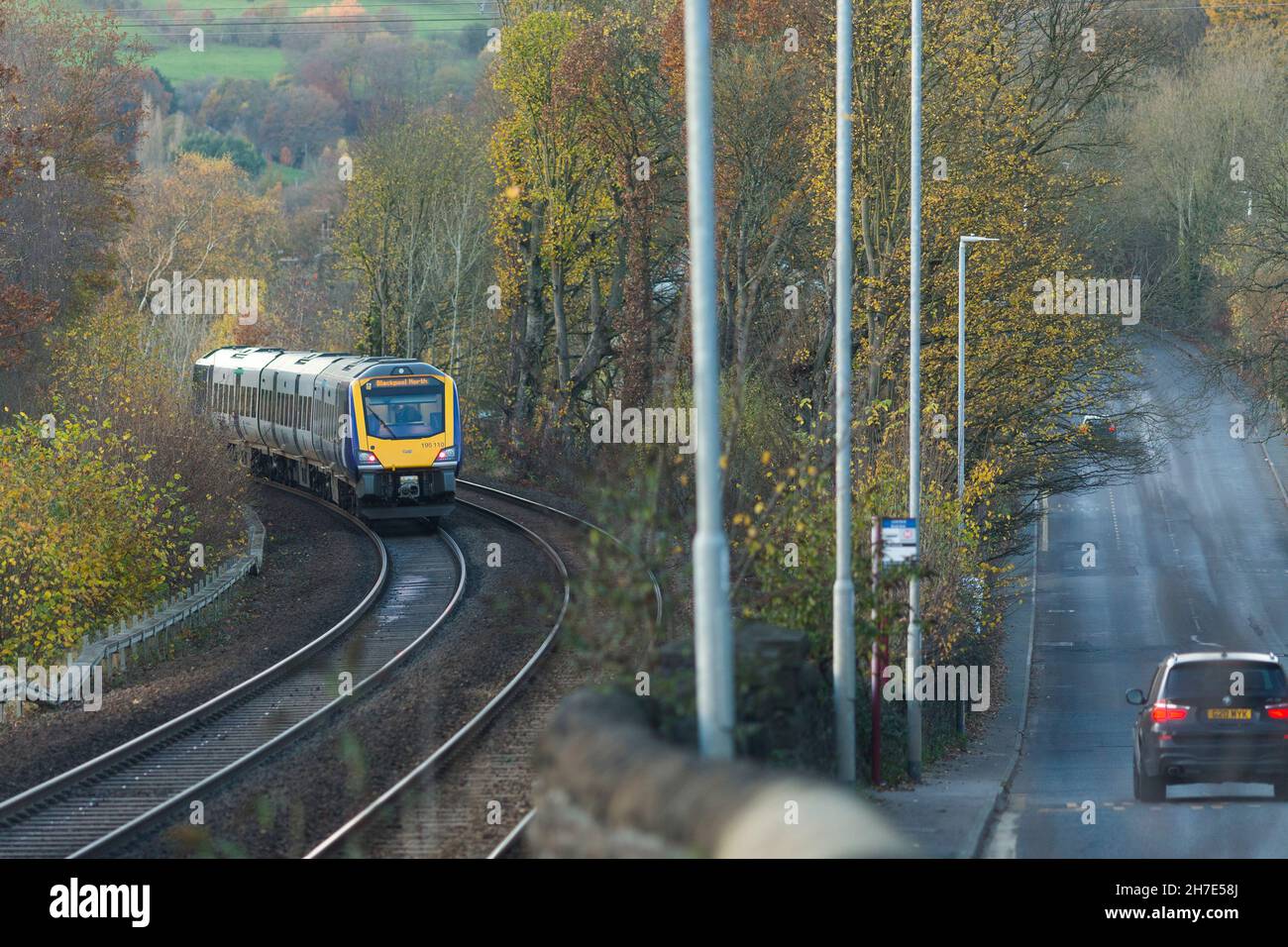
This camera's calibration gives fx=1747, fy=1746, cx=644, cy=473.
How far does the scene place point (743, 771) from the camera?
26.1ft

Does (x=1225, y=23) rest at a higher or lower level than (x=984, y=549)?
higher

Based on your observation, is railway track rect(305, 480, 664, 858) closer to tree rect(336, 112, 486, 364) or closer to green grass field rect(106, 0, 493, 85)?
tree rect(336, 112, 486, 364)

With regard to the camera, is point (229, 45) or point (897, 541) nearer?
point (897, 541)

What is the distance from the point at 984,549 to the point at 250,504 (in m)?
16.4

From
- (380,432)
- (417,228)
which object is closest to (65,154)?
(380,432)

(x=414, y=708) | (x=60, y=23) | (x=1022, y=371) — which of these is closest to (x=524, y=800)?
(x=414, y=708)

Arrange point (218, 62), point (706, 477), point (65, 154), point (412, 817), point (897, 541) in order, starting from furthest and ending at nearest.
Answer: point (218, 62)
point (65, 154)
point (897, 541)
point (412, 817)
point (706, 477)

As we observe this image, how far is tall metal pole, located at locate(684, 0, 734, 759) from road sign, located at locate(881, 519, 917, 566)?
301 inches

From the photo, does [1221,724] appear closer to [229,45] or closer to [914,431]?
[914,431]

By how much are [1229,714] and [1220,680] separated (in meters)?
0.40

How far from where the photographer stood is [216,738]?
61.0ft

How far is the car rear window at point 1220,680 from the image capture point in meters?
17.4

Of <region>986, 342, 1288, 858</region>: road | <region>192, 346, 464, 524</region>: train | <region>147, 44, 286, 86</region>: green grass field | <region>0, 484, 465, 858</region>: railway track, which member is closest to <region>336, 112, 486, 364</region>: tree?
<region>192, 346, 464, 524</region>: train

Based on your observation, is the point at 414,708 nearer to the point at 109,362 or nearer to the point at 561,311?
the point at 109,362
